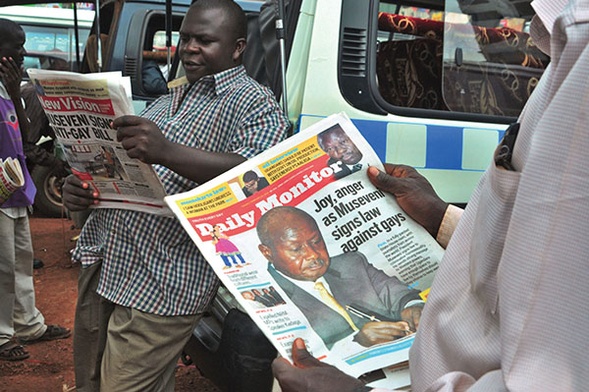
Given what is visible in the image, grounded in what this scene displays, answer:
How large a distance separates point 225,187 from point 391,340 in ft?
1.47

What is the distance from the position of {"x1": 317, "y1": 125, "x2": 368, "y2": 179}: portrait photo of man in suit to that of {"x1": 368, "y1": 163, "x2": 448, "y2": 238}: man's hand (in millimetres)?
38

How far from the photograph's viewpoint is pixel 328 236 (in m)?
1.53

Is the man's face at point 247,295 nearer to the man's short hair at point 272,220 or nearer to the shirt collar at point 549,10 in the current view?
the man's short hair at point 272,220

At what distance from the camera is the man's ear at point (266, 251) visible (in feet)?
4.62

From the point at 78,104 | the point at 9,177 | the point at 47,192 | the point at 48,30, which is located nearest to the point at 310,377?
the point at 78,104

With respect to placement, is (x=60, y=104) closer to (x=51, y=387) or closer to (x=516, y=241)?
(x=516, y=241)

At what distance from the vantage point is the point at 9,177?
12.0ft

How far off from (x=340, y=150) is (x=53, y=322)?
13.0 ft

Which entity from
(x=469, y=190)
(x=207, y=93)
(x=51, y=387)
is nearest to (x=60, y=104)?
(x=207, y=93)

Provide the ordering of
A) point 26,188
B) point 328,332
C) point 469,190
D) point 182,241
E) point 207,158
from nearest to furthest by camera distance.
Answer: point 328,332
point 207,158
point 182,241
point 469,190
point 26,188

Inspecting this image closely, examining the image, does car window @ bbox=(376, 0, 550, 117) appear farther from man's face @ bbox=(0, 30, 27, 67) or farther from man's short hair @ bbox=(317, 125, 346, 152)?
man's face @ bbox=(0, 30, 27, 67)

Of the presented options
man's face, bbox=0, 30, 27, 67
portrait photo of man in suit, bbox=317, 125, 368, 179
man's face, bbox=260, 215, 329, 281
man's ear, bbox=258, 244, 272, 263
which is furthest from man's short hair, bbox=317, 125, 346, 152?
man's face, bbox=0, 30, 27, 67

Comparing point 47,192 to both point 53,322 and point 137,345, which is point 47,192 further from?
point 137,345

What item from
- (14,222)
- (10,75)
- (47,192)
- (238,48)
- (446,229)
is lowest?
(47,192)
